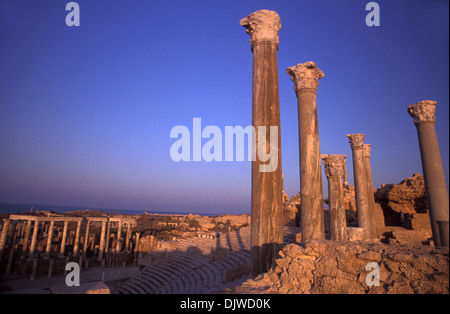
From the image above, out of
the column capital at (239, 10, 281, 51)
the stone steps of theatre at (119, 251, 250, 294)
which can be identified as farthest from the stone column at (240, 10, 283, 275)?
the stone steps of theatre at (119, 251, 250, 294)

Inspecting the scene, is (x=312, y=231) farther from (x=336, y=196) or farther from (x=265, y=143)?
(x=336, y=196)

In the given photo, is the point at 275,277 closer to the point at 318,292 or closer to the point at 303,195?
the point at 318,292

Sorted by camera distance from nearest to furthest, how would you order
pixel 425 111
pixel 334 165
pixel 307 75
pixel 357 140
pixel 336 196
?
pixel 425 111 < pixel 307 75 < pixel 336 196 < pixel 334 165 < pixel 357 140

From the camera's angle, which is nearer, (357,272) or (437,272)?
(437,272)

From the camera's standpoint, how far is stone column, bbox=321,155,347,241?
40.4 feet

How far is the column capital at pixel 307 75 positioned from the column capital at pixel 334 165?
15.8ft

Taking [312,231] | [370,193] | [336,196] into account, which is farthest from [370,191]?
[312,231]

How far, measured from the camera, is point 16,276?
20.6 m

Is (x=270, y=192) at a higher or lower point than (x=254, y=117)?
lower

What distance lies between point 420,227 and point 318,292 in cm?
1396

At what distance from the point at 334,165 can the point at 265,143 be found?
7105 millimetres

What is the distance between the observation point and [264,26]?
845cm

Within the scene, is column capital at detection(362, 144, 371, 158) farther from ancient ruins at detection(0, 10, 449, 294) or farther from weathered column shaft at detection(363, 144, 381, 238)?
ancient ruins at detection(0, 10, 449, 294)
